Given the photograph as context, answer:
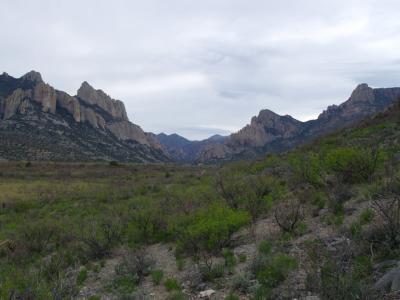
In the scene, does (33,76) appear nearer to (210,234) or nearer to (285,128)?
(285,128)

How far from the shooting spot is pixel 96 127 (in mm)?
147500

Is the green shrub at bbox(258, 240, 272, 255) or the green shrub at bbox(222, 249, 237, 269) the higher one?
the green shrub at bbox(258, 240, 272, 255)

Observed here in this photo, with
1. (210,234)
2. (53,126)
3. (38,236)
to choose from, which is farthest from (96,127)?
(210,234)

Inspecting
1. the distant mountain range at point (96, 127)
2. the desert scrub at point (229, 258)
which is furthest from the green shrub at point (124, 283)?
the distant mountain range at point (96, 127)

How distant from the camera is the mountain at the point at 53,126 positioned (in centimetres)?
8938

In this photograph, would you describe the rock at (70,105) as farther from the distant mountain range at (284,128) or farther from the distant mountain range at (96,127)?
the distant mountain range at (284,128)

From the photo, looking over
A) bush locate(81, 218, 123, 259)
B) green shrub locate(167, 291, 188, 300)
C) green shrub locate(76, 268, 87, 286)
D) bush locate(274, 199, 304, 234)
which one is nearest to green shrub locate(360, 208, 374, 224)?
bush locate(274, 199, 304, 234)

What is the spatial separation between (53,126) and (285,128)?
365 feet

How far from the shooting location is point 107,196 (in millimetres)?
24250

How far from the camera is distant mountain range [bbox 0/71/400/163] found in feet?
315

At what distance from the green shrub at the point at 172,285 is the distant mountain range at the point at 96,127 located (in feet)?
181

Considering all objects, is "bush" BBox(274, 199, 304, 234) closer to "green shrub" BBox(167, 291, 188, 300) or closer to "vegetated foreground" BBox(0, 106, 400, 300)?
"vegetated foreground" BBox(0, 106, 400, 300)

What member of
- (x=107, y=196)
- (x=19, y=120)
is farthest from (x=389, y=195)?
(x=19, y=120)

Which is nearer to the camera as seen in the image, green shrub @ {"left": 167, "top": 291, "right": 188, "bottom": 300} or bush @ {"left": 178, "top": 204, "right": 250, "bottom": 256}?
green shrub @ {"left": 167, "top": 291, "right": 188, "bottom": 300}
